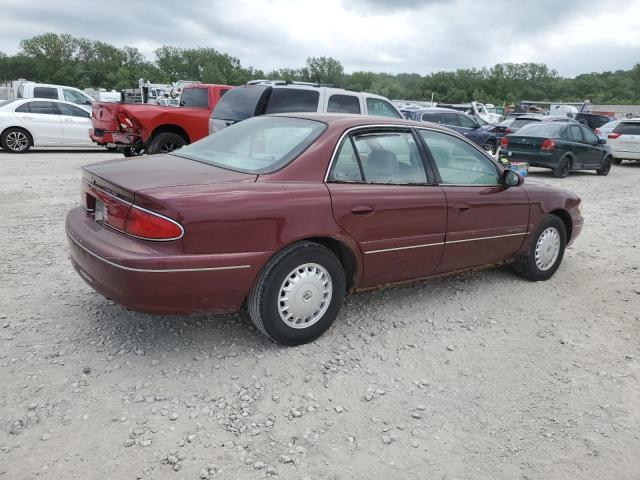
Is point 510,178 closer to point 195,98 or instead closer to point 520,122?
point 195,98

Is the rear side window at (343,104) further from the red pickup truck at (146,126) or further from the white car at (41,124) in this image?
the white car at (41,124)

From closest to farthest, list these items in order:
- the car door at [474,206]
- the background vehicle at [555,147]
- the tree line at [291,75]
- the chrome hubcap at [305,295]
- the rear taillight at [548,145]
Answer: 1. the chrome hubcap at [305,295]
2. the car door at [474,206]
3. the rear taillight at [548,145]
4. the background vehicle at [555,147]
5. the tree line at [291,75]

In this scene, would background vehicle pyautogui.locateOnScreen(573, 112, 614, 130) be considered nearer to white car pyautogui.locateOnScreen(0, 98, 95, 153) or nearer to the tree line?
white car pyautogui.locateOnScreen(0, 98, 95, 153)

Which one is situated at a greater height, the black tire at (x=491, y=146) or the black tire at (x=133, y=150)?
the black tire at (x=491, y=146)

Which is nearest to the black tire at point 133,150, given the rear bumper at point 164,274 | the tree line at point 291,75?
the rear bumper at point 164,274

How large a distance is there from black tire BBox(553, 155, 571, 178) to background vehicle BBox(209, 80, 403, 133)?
20.0ft

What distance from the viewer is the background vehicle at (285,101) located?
8281mm

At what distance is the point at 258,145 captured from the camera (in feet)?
12.3

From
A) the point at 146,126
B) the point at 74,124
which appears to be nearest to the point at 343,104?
the point at 146,126

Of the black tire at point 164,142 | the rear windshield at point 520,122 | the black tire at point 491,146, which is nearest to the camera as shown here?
the black tire at point 164,142

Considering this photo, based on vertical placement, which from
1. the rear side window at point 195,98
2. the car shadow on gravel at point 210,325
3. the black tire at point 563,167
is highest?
the rear side window at point 195,98

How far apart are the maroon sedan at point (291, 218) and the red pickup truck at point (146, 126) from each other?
668cm

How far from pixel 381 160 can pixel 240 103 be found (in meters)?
5.35

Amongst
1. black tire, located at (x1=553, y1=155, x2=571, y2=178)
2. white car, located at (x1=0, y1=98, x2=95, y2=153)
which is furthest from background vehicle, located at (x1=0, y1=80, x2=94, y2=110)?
black tire, located at (x1=553, y1=155, x2=571, y2=178)
